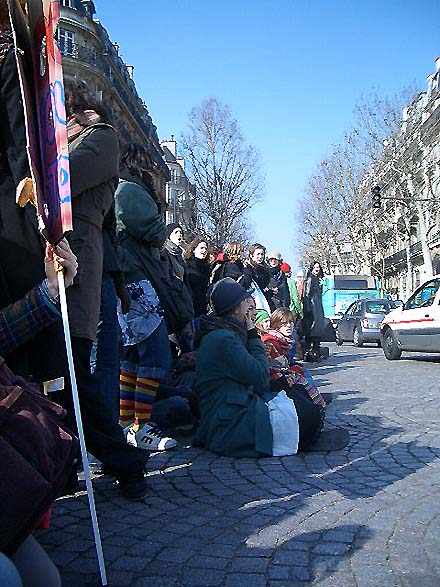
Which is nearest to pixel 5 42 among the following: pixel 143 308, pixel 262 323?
pixel 143 308

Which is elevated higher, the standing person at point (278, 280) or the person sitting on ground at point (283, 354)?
the standing person at point (278, 280)

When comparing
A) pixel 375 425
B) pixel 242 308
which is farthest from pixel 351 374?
pixel 242 308

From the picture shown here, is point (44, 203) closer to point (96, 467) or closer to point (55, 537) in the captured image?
point (55, 537)

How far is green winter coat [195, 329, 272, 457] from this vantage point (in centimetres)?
475

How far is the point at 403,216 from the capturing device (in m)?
47.6

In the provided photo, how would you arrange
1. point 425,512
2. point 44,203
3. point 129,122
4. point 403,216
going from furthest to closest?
point 129,122 < point 403,216 < point 425,512 < point 44,203

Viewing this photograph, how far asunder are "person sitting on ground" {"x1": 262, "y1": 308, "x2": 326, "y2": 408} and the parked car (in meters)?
15.5

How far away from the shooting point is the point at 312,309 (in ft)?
44.4

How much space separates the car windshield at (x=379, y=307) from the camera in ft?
73.2

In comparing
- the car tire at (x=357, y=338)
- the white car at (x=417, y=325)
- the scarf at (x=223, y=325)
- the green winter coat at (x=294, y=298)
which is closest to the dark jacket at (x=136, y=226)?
the scarf at (x=223, y=325)

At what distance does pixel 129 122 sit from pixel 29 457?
58352 millimetres

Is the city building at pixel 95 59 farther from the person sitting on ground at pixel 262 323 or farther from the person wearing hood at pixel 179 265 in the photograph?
the person sitting on ground at pixel 262 323

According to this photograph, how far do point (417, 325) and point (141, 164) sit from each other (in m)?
9.91

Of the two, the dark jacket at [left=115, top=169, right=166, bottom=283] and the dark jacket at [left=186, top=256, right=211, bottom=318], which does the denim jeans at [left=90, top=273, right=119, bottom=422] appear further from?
the dark jacket at [left=186, top=256, right=211, bottom=318]
